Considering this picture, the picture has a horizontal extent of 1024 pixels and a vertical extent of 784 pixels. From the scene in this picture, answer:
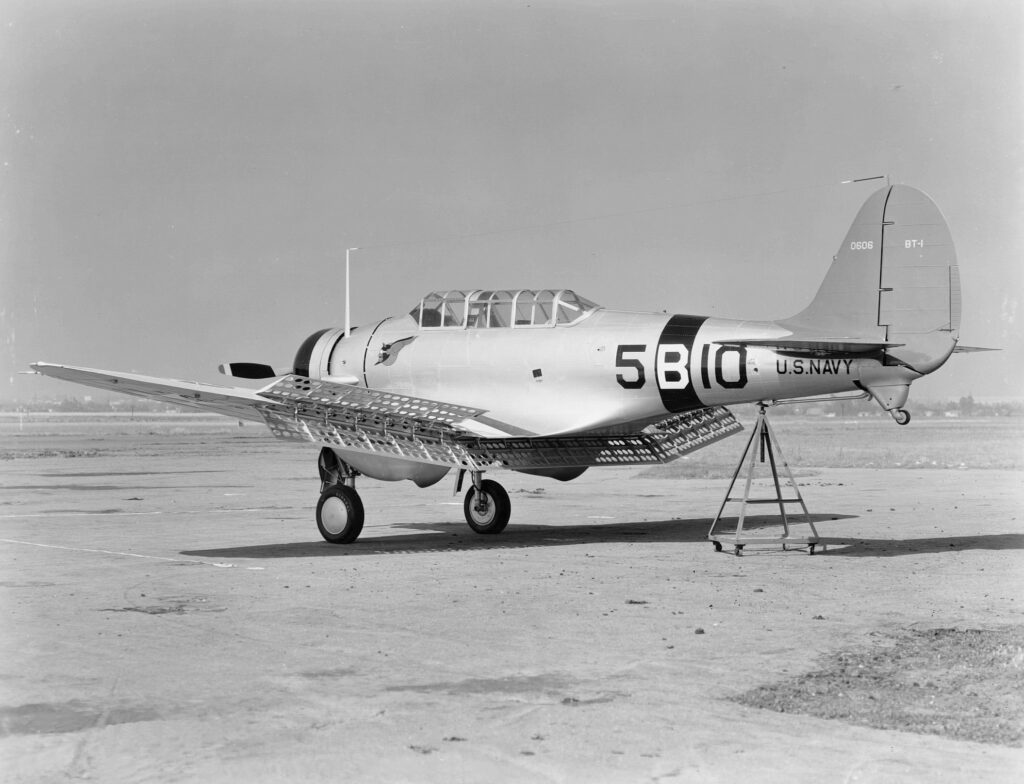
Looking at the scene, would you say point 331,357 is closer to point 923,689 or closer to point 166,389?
point 166,389

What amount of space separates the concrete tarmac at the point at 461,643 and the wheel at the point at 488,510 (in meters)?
0.43

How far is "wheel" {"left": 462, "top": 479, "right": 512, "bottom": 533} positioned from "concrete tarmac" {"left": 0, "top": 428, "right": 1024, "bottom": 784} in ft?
1.43

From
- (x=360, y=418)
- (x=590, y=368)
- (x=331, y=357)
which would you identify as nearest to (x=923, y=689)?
(x=590, y=368)

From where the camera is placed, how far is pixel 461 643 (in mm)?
8562

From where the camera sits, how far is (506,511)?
56.0 feet

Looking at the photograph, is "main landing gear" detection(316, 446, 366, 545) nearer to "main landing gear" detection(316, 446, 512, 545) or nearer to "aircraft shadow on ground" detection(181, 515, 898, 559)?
"main landing gear" detection(316, 446, 512, 545)

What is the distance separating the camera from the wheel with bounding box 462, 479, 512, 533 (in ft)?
55.8

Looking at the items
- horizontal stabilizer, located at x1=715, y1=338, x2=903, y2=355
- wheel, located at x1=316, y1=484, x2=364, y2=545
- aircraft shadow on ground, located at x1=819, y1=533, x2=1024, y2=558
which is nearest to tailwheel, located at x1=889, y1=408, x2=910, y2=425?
horizontal stabilizer, located at x1=715, y1=338, x2=903, y2=355

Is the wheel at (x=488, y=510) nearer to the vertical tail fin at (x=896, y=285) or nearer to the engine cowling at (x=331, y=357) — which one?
the engine cowling at (x=331, y=357)

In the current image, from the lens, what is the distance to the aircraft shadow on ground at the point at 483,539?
14.5 m

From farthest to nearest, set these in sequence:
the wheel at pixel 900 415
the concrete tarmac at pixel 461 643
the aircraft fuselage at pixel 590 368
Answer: the aircraft fuselage at pixel 590 368 → the wheel at pixel 900 415 → the concrete tarmac at pixel 461 643

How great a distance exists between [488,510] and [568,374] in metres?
2.63

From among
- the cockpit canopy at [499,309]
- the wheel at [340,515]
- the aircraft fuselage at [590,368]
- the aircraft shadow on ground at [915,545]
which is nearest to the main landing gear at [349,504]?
the wheel at [340,515]

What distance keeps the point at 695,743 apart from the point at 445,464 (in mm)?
9074
